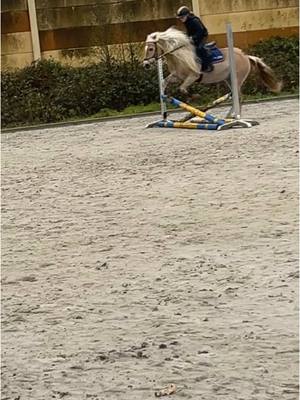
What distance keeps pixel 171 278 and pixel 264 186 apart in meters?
2.81

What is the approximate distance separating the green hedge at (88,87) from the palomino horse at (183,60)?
467 centimetres

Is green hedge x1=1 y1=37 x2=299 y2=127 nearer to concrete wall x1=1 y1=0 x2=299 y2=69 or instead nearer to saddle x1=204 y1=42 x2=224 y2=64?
concrete wall x1=1 y1=0 x2=299 y2=69

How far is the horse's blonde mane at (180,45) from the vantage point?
1343 cm

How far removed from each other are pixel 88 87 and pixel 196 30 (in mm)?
5639

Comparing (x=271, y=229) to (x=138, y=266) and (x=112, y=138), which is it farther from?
(x=112, y=138)

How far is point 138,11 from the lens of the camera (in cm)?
1920

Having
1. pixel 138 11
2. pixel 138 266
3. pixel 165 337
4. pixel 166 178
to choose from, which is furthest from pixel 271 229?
pixel 138 11

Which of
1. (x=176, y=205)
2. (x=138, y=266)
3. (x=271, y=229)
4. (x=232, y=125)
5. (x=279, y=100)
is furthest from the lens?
(x=279, y=100)

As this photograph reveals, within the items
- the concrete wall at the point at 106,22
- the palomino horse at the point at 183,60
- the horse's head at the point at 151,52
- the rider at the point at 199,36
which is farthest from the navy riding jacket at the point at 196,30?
the concrete wall at the point at 106,22

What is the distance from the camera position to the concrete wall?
1886 centimetres

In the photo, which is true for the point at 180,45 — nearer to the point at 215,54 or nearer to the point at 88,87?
the point at 215,54

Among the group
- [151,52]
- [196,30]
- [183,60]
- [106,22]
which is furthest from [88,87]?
[196,30]

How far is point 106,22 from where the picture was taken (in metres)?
19.2

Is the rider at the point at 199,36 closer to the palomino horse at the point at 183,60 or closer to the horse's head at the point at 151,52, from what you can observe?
the palomino horse at the point at 183,60
